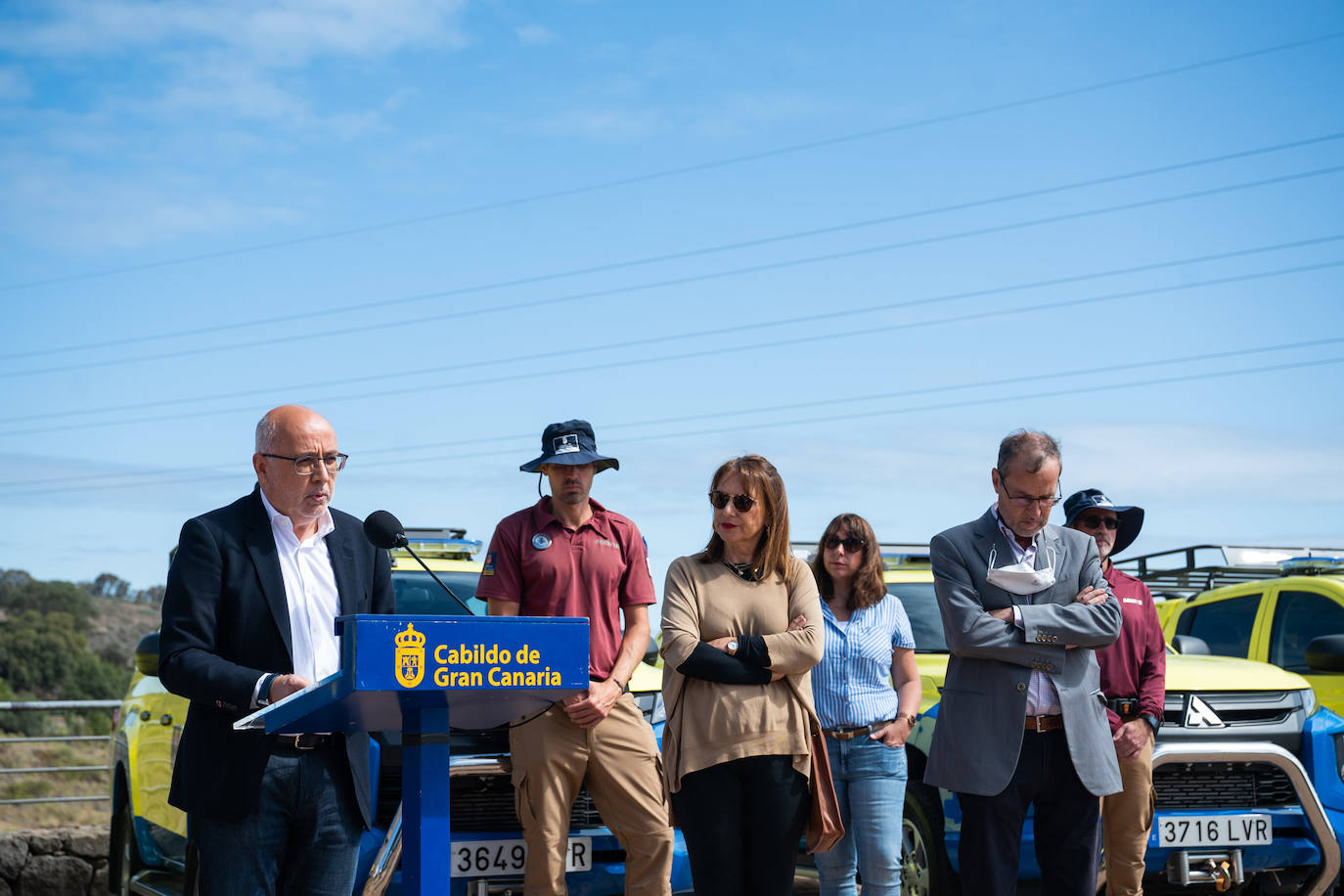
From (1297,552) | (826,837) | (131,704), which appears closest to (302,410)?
(826,837)

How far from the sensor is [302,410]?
13.8ft

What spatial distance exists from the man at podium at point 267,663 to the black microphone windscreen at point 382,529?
16.2 inches

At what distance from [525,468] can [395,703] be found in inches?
128

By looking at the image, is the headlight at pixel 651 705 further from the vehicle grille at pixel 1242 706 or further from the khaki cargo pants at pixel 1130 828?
the vehicle grille at pixel 1242 706

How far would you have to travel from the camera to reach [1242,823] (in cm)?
699

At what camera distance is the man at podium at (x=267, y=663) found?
13.0ft

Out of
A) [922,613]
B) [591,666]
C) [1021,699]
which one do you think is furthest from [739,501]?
[922,613]

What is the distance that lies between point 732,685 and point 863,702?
4.63 feet

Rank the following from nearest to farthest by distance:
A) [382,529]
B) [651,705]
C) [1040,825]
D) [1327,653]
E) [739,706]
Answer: [382,529], [739,706], [1040,825], [651,705], [1327,653]

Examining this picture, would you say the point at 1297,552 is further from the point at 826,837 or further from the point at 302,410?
the point at 302,410

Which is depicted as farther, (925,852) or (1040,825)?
(925,852)

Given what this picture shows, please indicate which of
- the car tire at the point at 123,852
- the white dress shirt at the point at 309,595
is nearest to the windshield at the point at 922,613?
the car tire at the point at 123,852

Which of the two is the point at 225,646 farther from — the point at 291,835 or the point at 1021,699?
the point at 1021,699

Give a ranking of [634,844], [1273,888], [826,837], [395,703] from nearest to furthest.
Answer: [395,703]
[826,837]
[634,844]
[1273,888]
